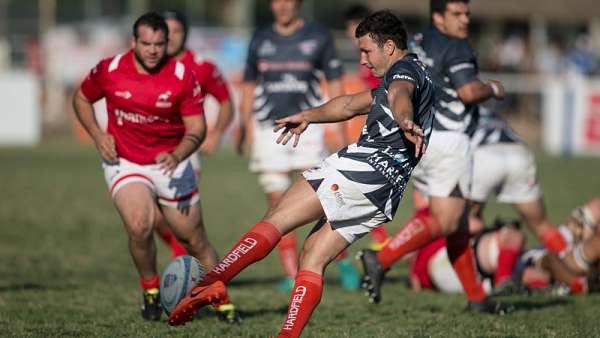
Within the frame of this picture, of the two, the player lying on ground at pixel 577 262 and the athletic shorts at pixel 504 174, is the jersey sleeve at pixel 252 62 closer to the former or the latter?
the athletic shorts at pixel 504 174

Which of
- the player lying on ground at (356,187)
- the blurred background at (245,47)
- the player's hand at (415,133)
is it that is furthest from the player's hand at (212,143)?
the blurred background at (245,47)

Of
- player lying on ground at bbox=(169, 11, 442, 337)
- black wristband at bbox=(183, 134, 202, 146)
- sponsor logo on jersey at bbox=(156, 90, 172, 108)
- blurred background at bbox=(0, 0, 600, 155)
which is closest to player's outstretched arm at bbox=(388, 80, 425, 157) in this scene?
player lying on ground at bbox=(169, 11, 442, 337)

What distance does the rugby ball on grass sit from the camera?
19.2 ft

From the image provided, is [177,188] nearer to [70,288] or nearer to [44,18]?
[70,288]

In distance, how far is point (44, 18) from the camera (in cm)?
3447

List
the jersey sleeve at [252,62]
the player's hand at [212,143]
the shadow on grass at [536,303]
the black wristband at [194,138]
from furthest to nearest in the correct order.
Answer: the jersey sleeve at [252,62] < the player's hand at [212,143] < the shadow on grass at [536,303] < the black wristband at [194,138]

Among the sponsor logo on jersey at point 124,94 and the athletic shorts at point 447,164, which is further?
the athletic shorts at point 447,164

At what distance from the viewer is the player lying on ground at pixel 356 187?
5.69 m

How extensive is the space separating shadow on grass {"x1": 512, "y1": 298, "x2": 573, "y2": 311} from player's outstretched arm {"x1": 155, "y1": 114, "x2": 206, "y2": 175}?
2.81m

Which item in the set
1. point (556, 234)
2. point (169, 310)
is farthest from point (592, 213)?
point (169, 310)

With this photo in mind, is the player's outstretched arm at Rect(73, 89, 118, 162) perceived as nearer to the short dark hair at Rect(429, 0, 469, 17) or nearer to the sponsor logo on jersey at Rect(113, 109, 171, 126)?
the sponsor logo on jersey at Rect(113, 109, 171, 126)

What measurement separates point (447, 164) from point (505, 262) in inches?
60.7

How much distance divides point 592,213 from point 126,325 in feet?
14.1

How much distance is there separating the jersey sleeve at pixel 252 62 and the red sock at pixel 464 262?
277 centimetres
